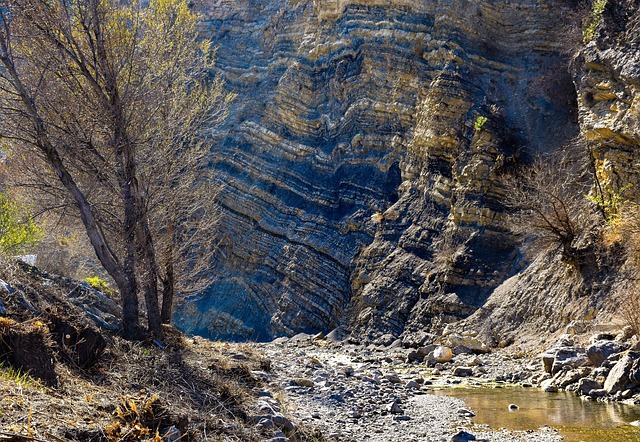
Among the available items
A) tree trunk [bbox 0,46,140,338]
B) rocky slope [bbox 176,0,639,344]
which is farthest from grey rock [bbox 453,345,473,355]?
tree trunk [bbox 0,46,140,338]

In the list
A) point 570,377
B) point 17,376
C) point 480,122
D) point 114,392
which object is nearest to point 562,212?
point 480,122

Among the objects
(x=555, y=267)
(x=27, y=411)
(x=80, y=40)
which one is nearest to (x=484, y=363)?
(x=555, y=267)

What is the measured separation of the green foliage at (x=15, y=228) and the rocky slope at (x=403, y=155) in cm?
795

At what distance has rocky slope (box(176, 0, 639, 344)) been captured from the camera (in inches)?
574

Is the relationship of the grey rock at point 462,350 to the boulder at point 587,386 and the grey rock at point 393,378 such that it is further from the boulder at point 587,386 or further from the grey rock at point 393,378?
the boulder at point 587,386

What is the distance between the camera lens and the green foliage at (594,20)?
14.8 m

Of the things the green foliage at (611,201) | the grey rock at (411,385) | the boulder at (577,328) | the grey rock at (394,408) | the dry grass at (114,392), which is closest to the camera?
the dry grass at (114,392)

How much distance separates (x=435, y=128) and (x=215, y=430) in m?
16.1

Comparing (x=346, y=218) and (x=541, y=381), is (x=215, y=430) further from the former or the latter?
(x=346, y=218)

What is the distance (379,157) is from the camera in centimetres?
2228

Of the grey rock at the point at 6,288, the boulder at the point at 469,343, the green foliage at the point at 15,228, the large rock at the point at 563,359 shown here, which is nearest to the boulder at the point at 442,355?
the boulder at the point at 469,343

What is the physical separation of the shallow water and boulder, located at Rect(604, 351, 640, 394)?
38 cm

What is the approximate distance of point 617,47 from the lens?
45.2 feet

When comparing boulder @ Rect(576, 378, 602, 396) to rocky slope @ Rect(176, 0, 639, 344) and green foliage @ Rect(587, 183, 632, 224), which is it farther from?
Answer: green foliage @ Rect(587, 183, 632, 224)
